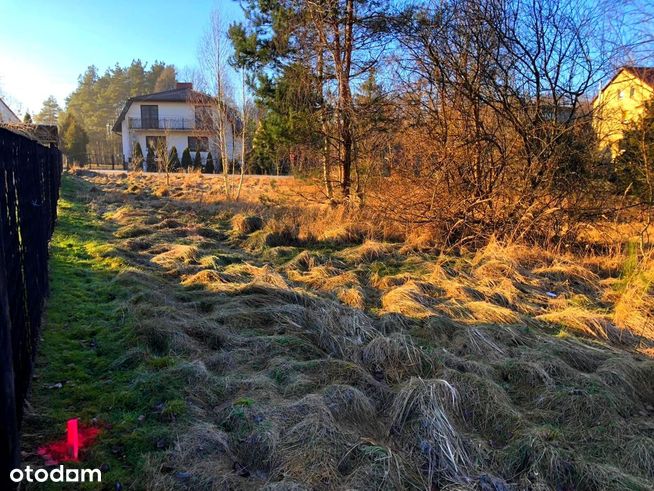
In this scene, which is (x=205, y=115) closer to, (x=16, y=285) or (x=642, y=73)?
(x=642, y=73)

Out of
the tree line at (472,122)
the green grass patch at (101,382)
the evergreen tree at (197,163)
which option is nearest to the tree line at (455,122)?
the tree line at (472,122)

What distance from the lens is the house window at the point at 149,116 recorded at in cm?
4012

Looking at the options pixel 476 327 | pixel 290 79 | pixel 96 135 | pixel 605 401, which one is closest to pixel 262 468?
pixel 605 401

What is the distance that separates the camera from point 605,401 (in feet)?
11.2

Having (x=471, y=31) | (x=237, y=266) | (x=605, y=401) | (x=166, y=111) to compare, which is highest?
(x=166, y=111)

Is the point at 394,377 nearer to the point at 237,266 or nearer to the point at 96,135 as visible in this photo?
the point at 237,266

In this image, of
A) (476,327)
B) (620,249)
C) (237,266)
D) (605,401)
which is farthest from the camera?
(620,249)

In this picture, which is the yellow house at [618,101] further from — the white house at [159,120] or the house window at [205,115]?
the white house at [159,120]

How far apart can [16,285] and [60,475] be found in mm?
1297

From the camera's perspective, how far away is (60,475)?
7.86ft

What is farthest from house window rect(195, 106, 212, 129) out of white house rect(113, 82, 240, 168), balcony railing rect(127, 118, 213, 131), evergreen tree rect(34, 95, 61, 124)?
evergreen tree rect(34, 95, 61, 124)

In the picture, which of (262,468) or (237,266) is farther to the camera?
(237,266)

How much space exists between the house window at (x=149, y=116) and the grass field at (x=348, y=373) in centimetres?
3606

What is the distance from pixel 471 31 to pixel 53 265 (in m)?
8.05
